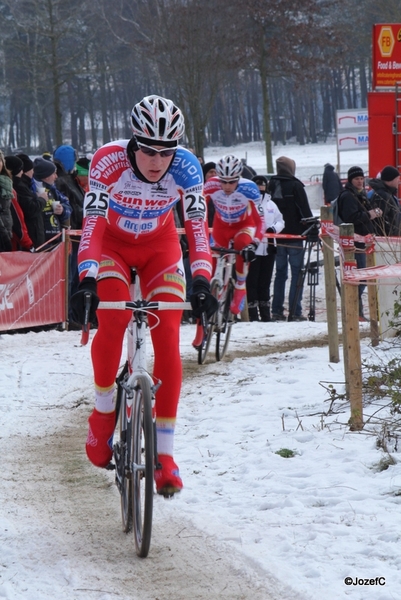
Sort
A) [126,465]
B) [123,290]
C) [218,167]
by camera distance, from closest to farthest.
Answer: [126,465]
[123,290]
[218,167]

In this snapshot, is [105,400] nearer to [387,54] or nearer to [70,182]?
[70,182]

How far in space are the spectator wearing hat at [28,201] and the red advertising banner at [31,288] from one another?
320 millimetres

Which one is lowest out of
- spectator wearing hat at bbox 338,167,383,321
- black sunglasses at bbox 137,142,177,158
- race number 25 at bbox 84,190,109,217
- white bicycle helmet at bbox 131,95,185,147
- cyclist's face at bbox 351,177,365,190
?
spectator wearing hat at bbox 338,167,383,321

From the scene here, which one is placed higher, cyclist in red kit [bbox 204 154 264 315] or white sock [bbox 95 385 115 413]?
cyclist in red kit [bbox 204 154 264 315]

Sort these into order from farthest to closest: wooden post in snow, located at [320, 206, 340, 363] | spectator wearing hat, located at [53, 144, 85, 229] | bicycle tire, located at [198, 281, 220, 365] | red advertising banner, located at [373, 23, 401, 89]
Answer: red advertising banner, located at [373, 23, 401, 89], spectator wearing hat, located at [53, 144, 85, 229], bicycle tire, located at [198, 281, 220, 365], wooden post in snow, located at [320, 206, 340, 363]

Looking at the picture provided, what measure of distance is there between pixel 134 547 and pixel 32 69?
1528 inches

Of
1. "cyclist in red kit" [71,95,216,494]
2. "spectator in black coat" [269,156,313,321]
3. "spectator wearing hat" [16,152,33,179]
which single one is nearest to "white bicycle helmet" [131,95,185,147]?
→ "cyclist in red kit" [71,95,216,494]

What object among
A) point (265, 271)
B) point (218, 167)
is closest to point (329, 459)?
point (218, 167)

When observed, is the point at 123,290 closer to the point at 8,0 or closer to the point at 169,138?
the point at 169,138

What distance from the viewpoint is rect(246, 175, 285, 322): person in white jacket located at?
1402 centimetres

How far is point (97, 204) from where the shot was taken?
5180mm

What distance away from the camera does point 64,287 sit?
12156 mm

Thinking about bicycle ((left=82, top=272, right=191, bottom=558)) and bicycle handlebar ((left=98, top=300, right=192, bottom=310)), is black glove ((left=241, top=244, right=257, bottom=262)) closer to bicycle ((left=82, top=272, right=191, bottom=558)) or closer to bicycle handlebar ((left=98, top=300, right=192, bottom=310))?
bicycle ((left=82, top=272, right=191, bottom=558))

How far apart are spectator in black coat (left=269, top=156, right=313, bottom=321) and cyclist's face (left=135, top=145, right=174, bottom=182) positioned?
29.3 feet
